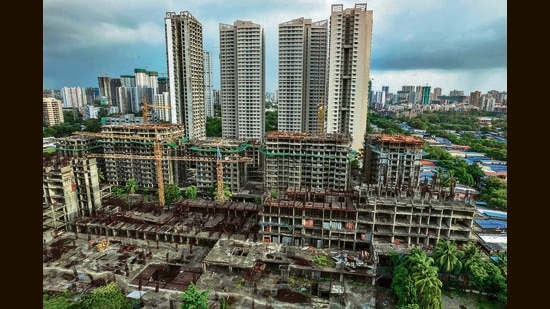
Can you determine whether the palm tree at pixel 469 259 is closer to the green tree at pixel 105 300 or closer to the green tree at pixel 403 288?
the green tree at pixel 403 288

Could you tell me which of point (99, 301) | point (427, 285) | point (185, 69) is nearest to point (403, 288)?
point (427, 285)

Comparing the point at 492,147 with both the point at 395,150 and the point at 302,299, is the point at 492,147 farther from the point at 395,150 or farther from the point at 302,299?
the point at 302,299

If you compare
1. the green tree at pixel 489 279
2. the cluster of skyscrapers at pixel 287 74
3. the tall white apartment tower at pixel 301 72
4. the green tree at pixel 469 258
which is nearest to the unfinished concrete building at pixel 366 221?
the green tree at pixel 469 258

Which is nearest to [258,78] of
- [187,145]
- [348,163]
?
[187,145]

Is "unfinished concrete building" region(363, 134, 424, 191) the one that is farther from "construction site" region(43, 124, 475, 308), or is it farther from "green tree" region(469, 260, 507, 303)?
"green tree" region(469, 260, 507, 303)

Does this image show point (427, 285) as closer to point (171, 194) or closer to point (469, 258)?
point (469, 258)

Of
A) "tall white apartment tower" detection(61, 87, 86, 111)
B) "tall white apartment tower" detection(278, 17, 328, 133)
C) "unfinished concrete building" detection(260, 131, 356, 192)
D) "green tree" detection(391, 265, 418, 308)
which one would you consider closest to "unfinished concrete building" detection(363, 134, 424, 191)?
"unfinished concrete building" detection(260, 131, 356, 192)
